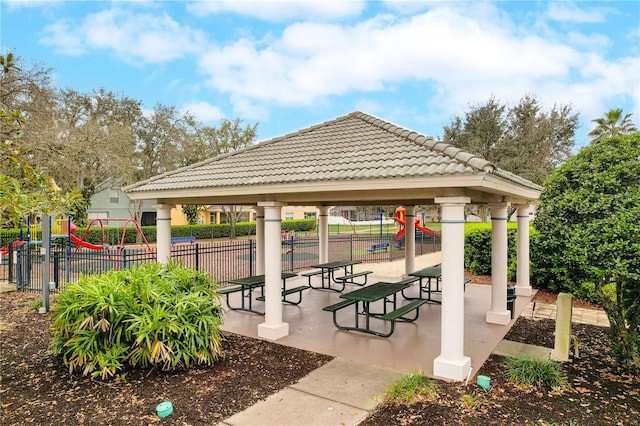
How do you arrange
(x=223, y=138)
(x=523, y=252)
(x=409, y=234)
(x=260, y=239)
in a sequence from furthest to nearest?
(x=223, y=138) < (x=409, y=234) < (x=260, y=239) < (x=523, y=252)

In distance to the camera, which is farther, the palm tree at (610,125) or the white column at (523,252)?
the palm tree at (610,125)

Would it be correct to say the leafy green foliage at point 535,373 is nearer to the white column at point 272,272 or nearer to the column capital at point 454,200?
the column capital at point 454,200

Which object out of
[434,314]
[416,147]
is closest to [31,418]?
[416,147]

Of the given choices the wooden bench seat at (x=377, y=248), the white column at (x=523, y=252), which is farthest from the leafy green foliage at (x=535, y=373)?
the wooden bench seat at (x=377, y=248)

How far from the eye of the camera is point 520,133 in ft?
84.8

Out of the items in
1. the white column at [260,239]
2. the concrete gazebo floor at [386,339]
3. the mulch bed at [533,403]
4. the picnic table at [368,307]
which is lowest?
the concrete gazebo floor at [386,339]

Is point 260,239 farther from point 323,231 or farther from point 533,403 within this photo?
point 533,403

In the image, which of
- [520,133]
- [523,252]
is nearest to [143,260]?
[523,252]

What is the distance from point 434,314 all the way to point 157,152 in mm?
29604

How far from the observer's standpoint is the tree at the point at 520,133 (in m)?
24.9

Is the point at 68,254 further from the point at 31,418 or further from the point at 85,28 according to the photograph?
the point at 31,418

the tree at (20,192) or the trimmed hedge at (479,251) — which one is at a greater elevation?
the tree at (20,192)

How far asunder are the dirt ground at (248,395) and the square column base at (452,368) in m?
0.14

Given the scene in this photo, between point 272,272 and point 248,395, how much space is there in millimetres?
2499
